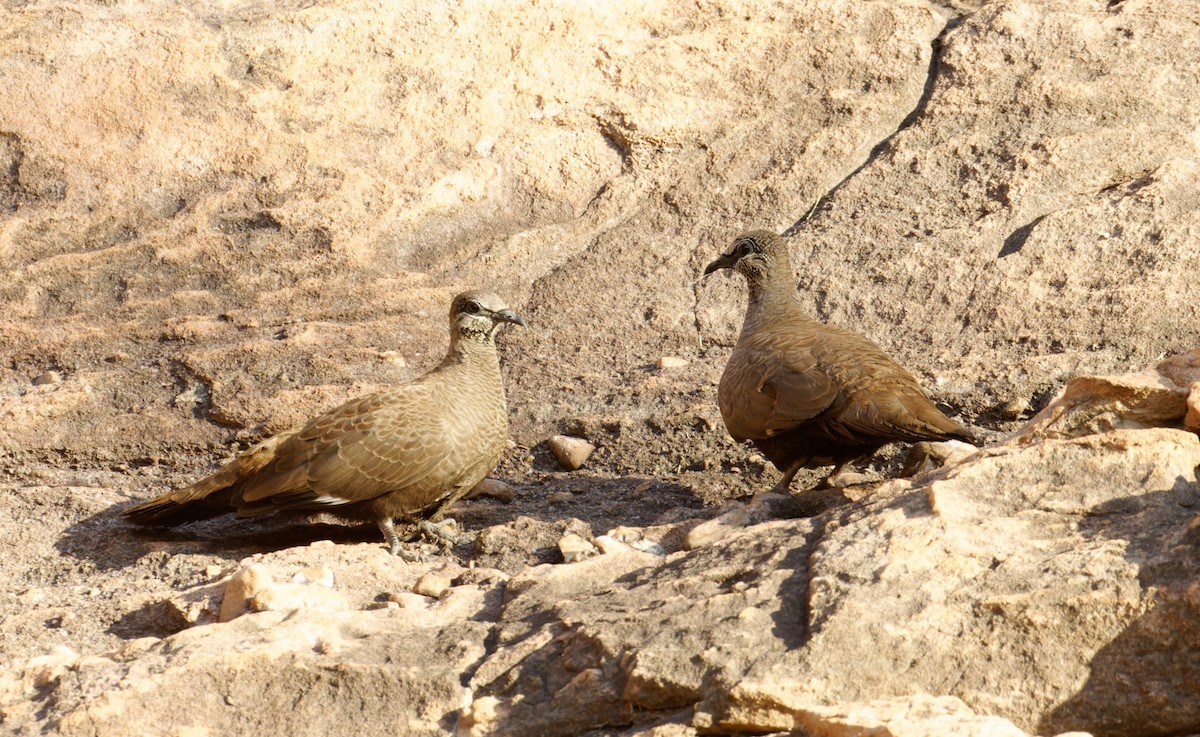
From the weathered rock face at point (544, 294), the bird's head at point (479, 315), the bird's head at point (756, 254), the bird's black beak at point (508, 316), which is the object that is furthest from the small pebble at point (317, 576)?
the bird's head at point (756, 254)

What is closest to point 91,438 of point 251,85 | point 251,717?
point 251,85

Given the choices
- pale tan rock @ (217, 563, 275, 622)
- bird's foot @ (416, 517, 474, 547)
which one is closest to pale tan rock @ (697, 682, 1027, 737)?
pale tan rock @ (217, 563, 275, 622)

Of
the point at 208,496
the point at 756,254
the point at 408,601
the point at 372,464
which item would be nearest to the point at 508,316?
the point at 372,464

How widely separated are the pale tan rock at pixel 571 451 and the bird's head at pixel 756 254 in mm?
1238

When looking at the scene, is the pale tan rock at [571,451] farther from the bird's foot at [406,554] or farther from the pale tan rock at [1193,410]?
the pale tan rock at [1193,410]

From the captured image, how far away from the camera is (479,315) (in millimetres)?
6281

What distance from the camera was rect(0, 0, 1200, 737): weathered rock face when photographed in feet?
12.0

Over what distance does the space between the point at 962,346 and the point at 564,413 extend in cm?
211

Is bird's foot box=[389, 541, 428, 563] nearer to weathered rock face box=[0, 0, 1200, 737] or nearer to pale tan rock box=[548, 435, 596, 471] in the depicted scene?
weathered rock face box=[0, 0, 1200, 737]

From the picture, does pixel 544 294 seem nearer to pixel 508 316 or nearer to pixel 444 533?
pixel 508 316

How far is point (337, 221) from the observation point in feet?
24.2

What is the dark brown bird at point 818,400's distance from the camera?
5.20m

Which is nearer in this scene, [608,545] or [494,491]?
[608,545]

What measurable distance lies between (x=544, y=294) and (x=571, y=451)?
4.20 feet
